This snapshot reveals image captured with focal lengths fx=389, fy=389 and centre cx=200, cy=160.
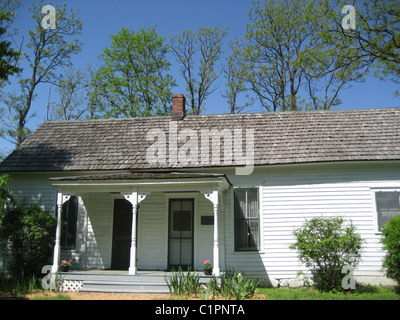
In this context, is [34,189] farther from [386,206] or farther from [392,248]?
[386,206]

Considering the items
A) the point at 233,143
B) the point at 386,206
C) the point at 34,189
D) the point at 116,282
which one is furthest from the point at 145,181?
the point at 386,206

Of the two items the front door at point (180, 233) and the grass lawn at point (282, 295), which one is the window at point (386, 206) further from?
the front door at point (180, 233)

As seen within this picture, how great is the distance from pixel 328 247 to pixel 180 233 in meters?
4.81

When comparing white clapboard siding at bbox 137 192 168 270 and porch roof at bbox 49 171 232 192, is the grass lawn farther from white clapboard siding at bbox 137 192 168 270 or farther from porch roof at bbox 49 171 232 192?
porch roof at bbox 49 171 232 192

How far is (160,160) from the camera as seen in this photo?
13500 mm

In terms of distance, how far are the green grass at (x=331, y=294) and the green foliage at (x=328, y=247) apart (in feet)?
1.61

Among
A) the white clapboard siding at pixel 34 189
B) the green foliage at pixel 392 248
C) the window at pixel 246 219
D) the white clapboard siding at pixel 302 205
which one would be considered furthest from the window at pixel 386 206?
the white clapboard siding at pixel 34 189

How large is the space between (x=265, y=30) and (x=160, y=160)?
1893 centimetres

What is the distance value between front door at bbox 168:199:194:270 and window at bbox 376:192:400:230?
19.6 feet

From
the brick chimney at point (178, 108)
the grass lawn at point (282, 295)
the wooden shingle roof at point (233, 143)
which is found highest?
the brick chimney at point (178, 108)

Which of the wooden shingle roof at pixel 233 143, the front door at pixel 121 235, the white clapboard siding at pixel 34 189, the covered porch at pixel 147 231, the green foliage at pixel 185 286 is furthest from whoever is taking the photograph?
the white clapboard siding at pixel 34 189

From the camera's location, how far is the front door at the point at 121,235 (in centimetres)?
1318

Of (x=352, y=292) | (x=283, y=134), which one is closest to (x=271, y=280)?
(x=352, y=292)

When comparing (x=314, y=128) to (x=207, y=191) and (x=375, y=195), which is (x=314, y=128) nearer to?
(x=375, y=195)
